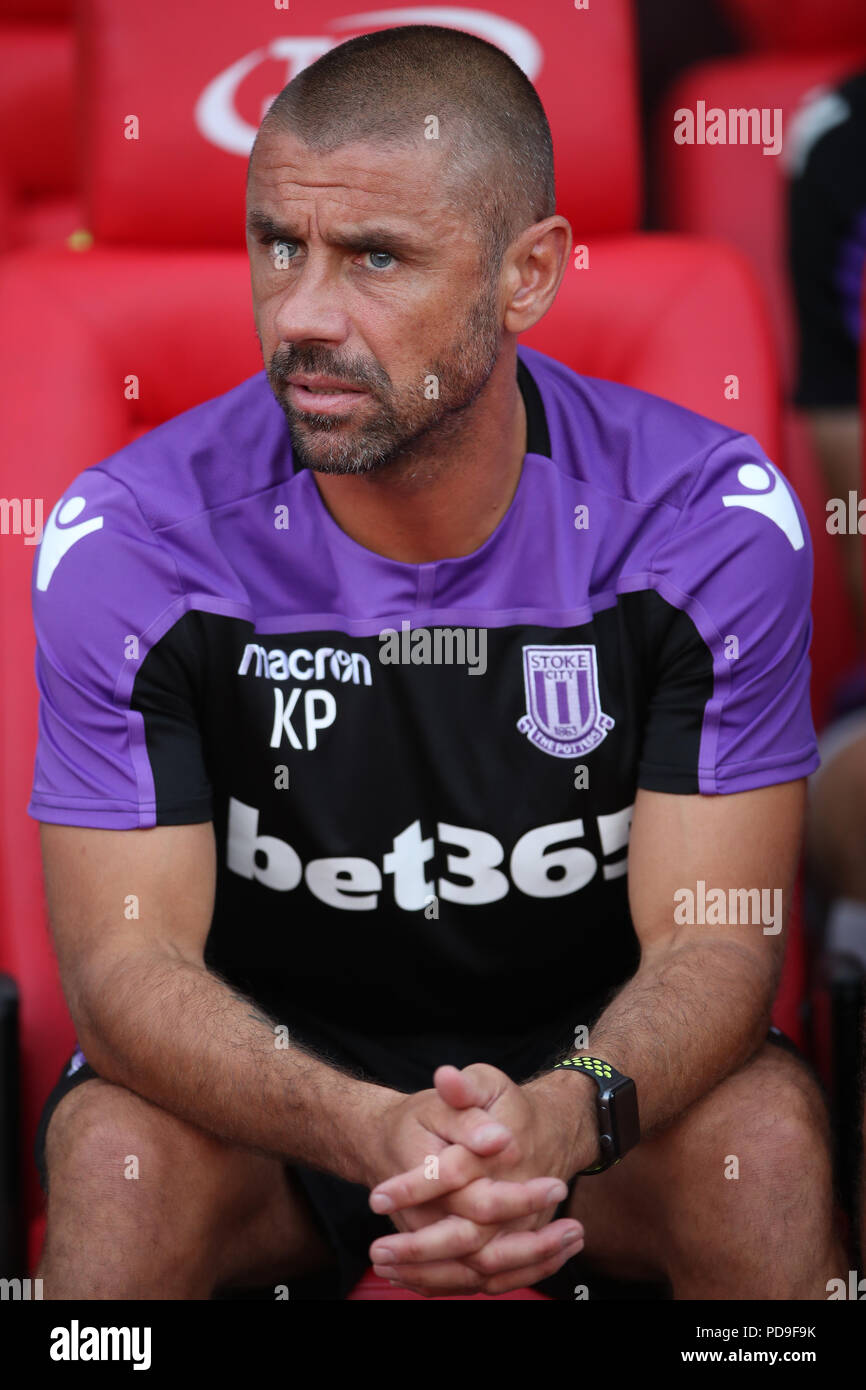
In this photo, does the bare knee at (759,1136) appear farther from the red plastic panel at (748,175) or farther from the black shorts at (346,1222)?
the red plastic panel at (748,175)

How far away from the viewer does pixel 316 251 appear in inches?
45.4

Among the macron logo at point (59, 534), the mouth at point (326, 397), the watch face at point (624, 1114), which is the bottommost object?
the watch face at point (624, 1114)

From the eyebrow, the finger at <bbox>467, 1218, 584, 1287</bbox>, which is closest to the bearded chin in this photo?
the eyebrow

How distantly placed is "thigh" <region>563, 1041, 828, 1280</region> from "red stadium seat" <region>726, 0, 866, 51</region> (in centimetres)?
118

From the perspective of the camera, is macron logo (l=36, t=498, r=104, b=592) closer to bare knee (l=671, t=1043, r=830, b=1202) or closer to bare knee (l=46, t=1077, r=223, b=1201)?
bare knee (l=46, t=1077, r=223, b=1201)

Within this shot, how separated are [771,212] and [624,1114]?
3.50 feet

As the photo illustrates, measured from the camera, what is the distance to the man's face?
1.14 metres

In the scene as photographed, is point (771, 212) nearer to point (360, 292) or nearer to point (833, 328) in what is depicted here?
point (833, 328)

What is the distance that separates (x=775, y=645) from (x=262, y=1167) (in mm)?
496

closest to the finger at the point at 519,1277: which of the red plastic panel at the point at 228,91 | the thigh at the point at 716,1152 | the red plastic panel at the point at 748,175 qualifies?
the thigh at the point at 716,1152

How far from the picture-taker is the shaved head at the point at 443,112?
1149 millimetres

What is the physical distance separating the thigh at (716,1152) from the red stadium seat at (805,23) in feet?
3.88
